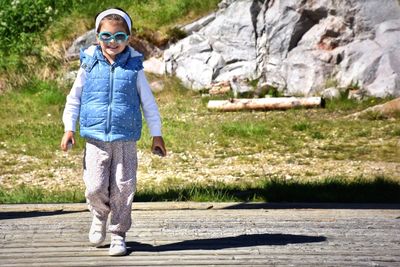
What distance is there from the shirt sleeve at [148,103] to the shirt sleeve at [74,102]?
336mm

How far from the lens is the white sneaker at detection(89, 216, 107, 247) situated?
5.18 meters

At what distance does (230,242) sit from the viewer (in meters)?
5.32

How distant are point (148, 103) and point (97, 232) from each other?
2.72 ft

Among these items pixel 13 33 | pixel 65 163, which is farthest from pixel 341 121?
pixel 13 33

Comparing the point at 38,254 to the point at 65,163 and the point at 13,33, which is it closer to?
the point at 65,163

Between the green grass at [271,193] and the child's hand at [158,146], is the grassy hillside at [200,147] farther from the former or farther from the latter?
the child's hand at [158,146]

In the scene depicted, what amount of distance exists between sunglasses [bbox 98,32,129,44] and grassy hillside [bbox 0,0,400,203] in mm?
2470

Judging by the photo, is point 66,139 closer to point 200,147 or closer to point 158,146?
point 158,146

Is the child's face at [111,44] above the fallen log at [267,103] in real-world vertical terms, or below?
below

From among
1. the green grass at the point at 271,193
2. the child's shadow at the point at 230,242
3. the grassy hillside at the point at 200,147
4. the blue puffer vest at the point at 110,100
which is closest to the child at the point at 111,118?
the blue puffer vest at the point at 110,100

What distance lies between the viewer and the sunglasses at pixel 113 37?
16.6 feet

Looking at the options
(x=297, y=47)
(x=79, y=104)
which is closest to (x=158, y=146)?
(x=79, y=104)

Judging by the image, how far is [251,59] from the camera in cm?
1764

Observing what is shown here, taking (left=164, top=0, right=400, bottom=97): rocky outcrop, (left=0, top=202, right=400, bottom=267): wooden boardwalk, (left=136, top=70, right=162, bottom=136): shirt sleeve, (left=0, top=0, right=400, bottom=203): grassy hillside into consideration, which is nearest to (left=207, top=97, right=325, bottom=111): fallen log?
(left=0, top=0, right=400, bottom=203): grassy hillside
